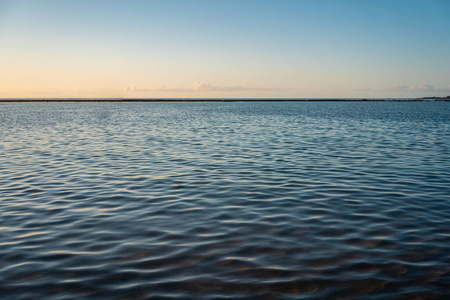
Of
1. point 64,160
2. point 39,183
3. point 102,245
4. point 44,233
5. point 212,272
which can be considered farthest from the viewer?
point 64,160

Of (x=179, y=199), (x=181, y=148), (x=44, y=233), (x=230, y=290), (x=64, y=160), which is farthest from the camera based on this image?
(x=181, y=148)

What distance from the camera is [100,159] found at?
18.5m

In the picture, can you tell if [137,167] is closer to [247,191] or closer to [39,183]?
[39,183]

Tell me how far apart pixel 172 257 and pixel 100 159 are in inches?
507

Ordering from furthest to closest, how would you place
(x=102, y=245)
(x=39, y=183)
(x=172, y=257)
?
(x=39, y=183), (x=102, y=245), (x=172, y=257)

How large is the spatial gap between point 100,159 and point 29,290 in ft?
43.9

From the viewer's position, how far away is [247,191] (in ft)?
39.1

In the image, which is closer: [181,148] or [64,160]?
[64,160]

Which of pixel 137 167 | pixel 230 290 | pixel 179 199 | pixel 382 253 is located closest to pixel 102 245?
pixel 230 290

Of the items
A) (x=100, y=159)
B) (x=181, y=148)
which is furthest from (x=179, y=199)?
(x=181, y=148)

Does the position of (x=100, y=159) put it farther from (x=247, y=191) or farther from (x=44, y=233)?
(x=44, y=233)

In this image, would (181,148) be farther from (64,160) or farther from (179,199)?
(179,199)

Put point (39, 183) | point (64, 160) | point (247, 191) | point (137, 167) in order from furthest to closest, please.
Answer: point (64, 160)
point (137, 167)
point (39, 183)
point (247, 191)

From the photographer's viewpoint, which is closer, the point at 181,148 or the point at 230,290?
the point at 230,290
